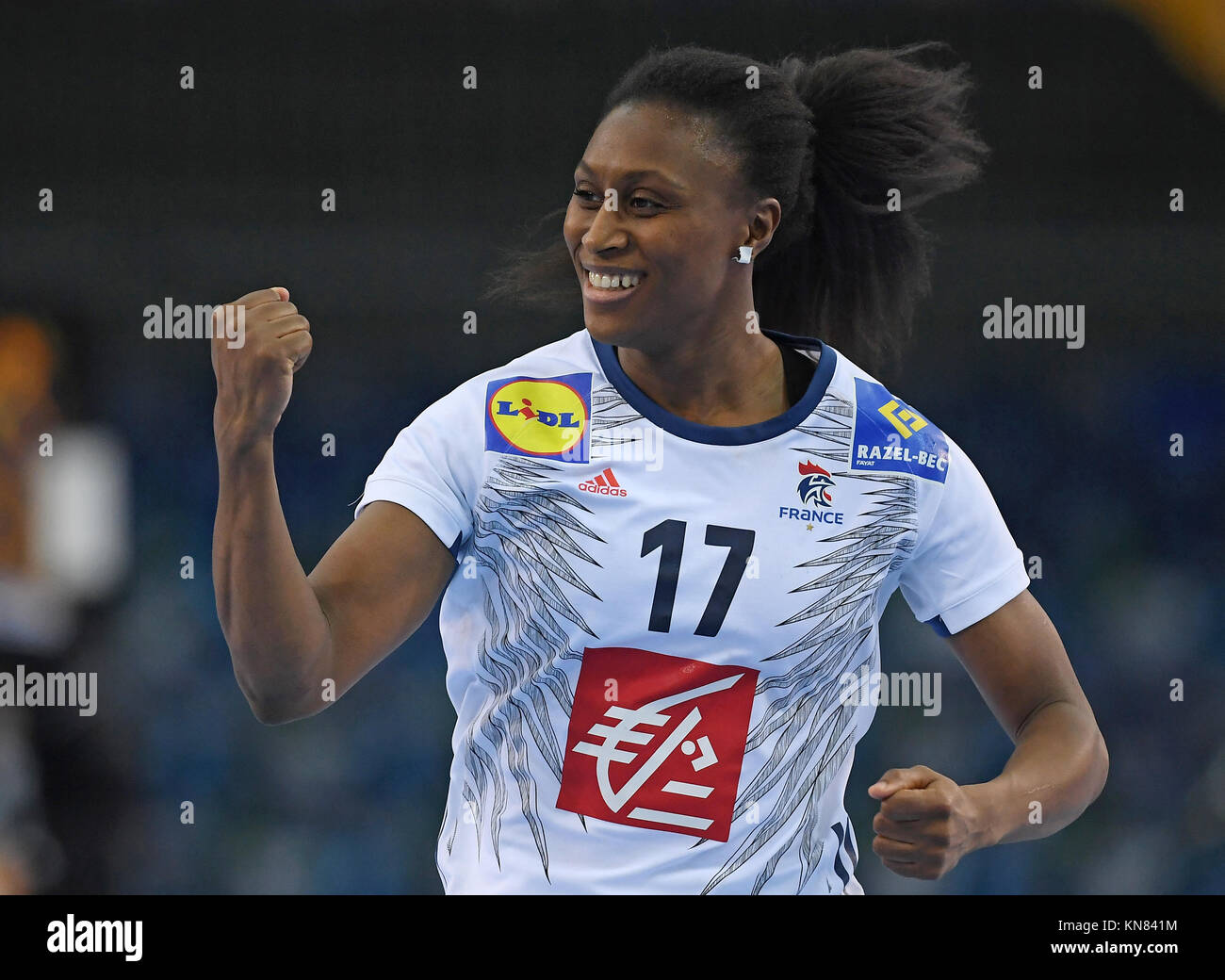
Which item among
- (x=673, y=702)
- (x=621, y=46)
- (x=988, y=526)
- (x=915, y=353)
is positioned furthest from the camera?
(x=915, y=353)

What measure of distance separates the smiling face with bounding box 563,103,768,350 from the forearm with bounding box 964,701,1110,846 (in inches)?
30.6

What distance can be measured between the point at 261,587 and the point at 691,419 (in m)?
0.70

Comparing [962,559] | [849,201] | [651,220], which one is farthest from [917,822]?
[849,201]

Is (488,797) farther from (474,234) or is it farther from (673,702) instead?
(474,234)

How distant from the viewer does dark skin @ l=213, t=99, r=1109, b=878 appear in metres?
1.75

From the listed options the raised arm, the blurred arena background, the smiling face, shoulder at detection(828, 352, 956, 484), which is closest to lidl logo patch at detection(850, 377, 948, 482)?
shoulder at detection(828, 352, 956, 484)

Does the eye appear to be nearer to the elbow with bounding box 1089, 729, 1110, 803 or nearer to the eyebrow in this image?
the eyebrow

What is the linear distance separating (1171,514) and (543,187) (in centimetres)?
222

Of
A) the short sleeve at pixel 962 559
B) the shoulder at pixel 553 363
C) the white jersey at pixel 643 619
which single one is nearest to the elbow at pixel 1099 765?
the short sleeve at pixel 962 559

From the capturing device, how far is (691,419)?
2.16 meters

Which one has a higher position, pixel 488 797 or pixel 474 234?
pixel 474 234

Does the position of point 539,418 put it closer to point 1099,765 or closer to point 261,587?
point 261,587

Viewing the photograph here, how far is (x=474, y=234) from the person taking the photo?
4441 mm

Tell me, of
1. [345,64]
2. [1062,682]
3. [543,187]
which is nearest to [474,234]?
[543,187]
